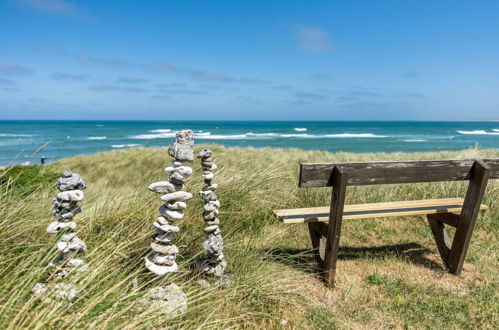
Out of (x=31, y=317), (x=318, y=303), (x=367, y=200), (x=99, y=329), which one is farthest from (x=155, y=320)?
(x=367, y=200)

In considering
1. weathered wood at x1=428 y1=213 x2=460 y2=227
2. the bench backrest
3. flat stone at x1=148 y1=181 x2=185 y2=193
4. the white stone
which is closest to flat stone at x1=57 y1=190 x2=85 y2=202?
flat stone at x1=148 y1=181 x2=185 y2=193

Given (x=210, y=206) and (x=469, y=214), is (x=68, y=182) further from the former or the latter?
(x=469, y=214)

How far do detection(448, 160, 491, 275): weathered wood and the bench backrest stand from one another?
10 centimetres

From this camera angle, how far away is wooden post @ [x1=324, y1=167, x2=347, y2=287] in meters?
3.38

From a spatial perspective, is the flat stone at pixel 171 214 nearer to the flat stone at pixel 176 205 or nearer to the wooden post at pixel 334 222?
the flat stone at pixel 176 205

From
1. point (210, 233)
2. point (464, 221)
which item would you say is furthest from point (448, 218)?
point (210, 233)

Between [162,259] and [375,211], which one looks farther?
[375,211]

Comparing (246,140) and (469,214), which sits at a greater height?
(469,214)

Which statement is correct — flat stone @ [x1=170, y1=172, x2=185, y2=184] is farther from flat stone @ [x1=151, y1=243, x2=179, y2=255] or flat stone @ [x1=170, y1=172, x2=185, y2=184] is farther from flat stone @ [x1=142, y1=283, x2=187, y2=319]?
flat stone @ [x1=142, y1=283, x2=187, y2=319]

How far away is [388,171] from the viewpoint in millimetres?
3566

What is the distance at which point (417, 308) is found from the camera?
331 cm

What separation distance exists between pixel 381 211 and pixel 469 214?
0.93m

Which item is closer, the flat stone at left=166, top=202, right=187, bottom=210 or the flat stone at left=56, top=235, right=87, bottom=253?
the flat stone at left=56, top=235, right=87, bottom=253

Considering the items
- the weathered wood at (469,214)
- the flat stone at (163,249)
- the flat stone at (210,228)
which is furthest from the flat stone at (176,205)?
the weathered wood at (469,214)
